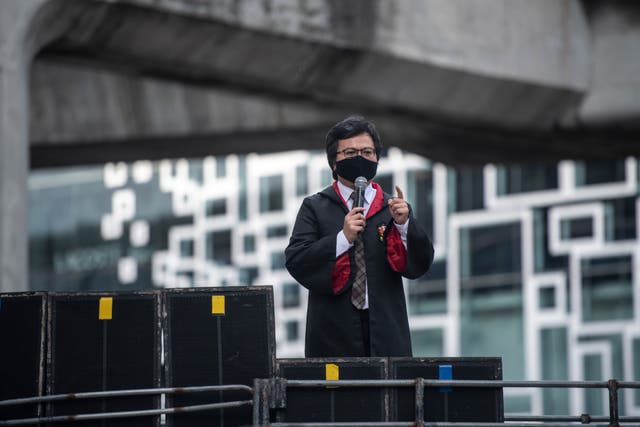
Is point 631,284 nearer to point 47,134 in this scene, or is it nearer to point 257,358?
point 47,134

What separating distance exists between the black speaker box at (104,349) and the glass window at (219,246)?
36.2 m

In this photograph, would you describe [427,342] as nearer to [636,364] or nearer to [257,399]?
[636,364]

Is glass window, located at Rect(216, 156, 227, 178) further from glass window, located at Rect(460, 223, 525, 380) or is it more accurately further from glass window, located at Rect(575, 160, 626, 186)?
glass window, located at Rect(575, 160, 626, 186)

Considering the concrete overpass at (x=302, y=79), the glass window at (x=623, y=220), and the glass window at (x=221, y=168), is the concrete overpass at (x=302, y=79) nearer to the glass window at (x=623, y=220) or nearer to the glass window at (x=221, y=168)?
the glass window at (x=623, y=220)

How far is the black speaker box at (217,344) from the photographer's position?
8.66 m

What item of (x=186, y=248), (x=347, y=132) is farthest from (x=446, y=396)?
(x=186, y=248)

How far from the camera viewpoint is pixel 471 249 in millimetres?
40531

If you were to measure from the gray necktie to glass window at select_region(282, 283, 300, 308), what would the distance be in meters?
33.9

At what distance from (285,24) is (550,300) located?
2336cm

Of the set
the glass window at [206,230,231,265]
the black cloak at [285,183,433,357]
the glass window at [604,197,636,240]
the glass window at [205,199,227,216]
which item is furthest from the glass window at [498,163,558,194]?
the black cloak at [285,183,433,357]

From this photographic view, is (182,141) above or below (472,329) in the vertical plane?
above

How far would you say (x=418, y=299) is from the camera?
41312 mm

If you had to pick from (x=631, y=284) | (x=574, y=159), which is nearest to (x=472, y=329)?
(x=631, y=284)

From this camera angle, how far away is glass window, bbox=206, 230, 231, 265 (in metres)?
45.2
